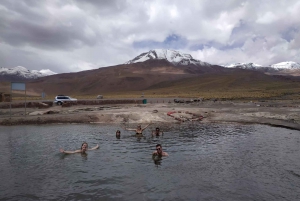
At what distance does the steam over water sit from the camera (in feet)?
35.3

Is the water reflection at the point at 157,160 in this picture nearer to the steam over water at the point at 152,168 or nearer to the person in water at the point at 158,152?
the steam over water at the point at 152,168

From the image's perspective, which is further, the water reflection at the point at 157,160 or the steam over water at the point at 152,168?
the water reflection at the point at 157,160

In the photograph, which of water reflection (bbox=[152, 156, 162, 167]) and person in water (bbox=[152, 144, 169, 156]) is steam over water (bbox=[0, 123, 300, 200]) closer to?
water reflection (bbox=[152, 156, 162, 167])

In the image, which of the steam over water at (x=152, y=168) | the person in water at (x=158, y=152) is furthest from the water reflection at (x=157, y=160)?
the person in water at (x=158, y=152)

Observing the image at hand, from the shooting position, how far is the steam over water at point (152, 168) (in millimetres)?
10773

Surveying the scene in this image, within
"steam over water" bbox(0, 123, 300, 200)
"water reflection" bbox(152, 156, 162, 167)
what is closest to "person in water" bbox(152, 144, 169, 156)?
"water reflection" bbox(152, 156, 162, 167)

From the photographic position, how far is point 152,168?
46.3 ft

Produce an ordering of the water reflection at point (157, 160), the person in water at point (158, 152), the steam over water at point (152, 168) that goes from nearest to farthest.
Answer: the steam over water at point (152, 168) < the water reflection at point (157, 160) < the person in water at point (158, 152)

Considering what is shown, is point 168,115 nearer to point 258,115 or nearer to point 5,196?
point 258,115

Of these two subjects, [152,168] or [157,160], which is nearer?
[152,168]

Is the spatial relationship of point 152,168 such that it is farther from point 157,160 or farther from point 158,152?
point 158,152

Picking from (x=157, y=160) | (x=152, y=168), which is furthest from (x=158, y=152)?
(x=152, y=168)

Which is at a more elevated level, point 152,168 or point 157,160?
point 157,160

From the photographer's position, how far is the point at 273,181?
1201 centimetres
